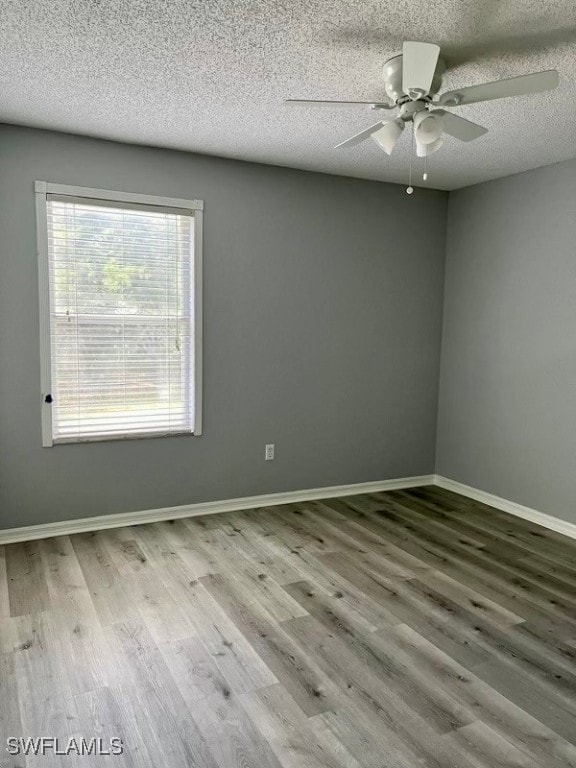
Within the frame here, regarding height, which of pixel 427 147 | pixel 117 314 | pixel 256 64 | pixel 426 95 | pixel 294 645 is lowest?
pixel 294 645

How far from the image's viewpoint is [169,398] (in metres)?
3.84

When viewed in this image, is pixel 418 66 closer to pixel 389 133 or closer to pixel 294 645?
pixel 389 133

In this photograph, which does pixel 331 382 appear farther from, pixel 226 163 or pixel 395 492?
pixel 226 163

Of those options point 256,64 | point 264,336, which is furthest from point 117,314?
point 256,64

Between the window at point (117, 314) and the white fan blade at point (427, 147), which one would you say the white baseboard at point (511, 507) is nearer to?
the window at point (117, 314)

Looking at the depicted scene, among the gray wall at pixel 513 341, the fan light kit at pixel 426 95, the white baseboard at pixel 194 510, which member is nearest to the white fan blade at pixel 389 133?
the fan light kit at pixel 426 95

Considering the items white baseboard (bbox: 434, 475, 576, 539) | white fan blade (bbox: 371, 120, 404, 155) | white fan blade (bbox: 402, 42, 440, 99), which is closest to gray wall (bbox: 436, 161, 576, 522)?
white baseboard (bbox: 434, 475, 576, 539)

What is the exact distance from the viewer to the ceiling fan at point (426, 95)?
6.47ft

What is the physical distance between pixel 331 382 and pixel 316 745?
283 centimetres

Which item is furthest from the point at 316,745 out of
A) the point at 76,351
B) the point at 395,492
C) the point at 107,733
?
the point at 395,492

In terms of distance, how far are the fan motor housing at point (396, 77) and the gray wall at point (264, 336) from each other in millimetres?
1733

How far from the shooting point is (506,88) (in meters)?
2.04

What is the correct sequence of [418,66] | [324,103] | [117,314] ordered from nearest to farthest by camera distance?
[418,66] < [324,103] < [117,314]

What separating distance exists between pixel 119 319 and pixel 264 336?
1038 millimetres
